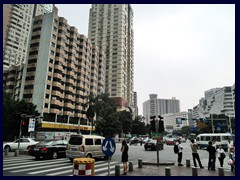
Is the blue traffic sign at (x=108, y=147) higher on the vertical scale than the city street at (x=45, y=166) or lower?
higher

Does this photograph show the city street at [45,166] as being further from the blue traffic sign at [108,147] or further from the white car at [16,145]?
the white car at [16,145]

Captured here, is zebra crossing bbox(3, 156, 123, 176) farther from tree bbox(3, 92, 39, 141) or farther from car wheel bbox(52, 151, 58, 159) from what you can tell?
tree bbox(3, 92, 39, 141)

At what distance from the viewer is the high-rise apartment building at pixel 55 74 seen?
178ft

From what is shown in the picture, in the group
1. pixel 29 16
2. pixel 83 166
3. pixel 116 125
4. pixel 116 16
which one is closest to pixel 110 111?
pixel 116 125

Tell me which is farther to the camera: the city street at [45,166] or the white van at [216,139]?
the white van at [216,139]

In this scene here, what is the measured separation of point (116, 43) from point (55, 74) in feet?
164

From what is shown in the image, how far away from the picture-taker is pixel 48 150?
1564cm

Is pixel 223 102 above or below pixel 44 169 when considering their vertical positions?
above

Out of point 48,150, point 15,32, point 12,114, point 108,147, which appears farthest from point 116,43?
point 108,147

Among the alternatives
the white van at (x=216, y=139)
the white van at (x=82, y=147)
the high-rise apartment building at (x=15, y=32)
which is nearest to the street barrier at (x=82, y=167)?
the white van at (x=82, y=147)

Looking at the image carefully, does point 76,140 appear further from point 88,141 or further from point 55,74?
point 55,74

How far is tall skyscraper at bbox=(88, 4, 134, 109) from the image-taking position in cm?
9506

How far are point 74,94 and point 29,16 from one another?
6631 centimetres

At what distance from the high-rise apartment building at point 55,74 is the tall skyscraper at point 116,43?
2515 cm
